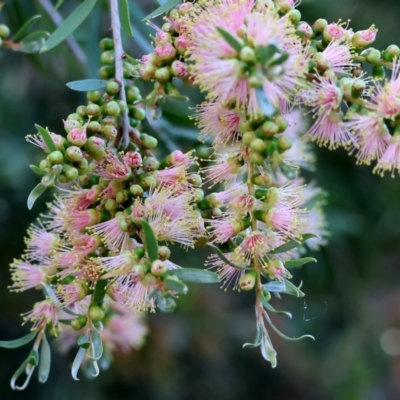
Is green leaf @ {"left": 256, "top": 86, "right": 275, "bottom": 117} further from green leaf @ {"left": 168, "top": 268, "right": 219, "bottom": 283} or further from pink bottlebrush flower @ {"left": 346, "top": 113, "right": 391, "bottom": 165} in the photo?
green leaf @ {"left": 168, "top": 268, "right": 219, "bottom": 283}

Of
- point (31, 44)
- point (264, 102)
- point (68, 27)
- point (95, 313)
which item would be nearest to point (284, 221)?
point (264, 102)

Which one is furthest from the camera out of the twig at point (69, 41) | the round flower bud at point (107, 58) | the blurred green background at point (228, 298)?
the blurred green background at point (228, 298)

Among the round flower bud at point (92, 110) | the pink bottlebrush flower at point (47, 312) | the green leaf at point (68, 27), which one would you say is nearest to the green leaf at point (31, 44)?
the green leaf at point (68, 27)

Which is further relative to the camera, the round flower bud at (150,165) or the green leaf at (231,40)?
the round flower bud at (150,165)

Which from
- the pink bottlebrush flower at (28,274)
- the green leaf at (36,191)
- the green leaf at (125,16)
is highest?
the green leaf at (125,16)

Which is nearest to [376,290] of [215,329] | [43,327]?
[215,329]

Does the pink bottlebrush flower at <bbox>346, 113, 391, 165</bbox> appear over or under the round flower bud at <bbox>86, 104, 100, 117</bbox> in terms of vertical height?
over

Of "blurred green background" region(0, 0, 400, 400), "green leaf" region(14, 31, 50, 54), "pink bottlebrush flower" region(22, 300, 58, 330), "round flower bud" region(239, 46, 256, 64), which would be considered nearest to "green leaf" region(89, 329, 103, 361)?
"pink bottlebrush flower" region(22, 300, 58, 330)

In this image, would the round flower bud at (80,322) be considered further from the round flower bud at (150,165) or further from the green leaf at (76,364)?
the round flower bud at (150,165)
